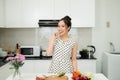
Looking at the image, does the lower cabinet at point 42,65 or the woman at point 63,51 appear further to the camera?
the lower cabinet at point 42,65

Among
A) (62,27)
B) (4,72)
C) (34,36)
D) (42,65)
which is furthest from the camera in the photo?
(34,36)

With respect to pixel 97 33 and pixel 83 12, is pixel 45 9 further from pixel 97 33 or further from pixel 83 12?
pixel 97 33

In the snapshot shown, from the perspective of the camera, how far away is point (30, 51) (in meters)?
3.88

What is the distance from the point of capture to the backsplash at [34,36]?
165 inches

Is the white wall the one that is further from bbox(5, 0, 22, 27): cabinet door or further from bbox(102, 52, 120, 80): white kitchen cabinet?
bbox(5, 0, 22, 27): cabinet door

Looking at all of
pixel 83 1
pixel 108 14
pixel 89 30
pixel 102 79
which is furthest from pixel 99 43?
pixel 102 79

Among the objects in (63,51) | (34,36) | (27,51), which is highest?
(34,36)

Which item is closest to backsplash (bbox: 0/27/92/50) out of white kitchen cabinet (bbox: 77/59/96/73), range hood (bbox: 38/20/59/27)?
range hood (bbox: 38/20/59/27)

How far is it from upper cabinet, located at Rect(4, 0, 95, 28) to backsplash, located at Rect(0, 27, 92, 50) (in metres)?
0.40

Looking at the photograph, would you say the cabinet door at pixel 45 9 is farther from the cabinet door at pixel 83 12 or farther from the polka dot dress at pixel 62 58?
the polka dot dress at pixel 62 58

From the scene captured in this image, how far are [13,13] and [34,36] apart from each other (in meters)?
0.69

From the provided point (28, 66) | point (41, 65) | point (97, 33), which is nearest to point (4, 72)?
point (28, 66)

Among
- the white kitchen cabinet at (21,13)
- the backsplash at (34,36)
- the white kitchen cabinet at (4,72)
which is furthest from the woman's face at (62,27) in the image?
the backsplash at (34,36)

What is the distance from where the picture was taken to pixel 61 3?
3809 millimetres
